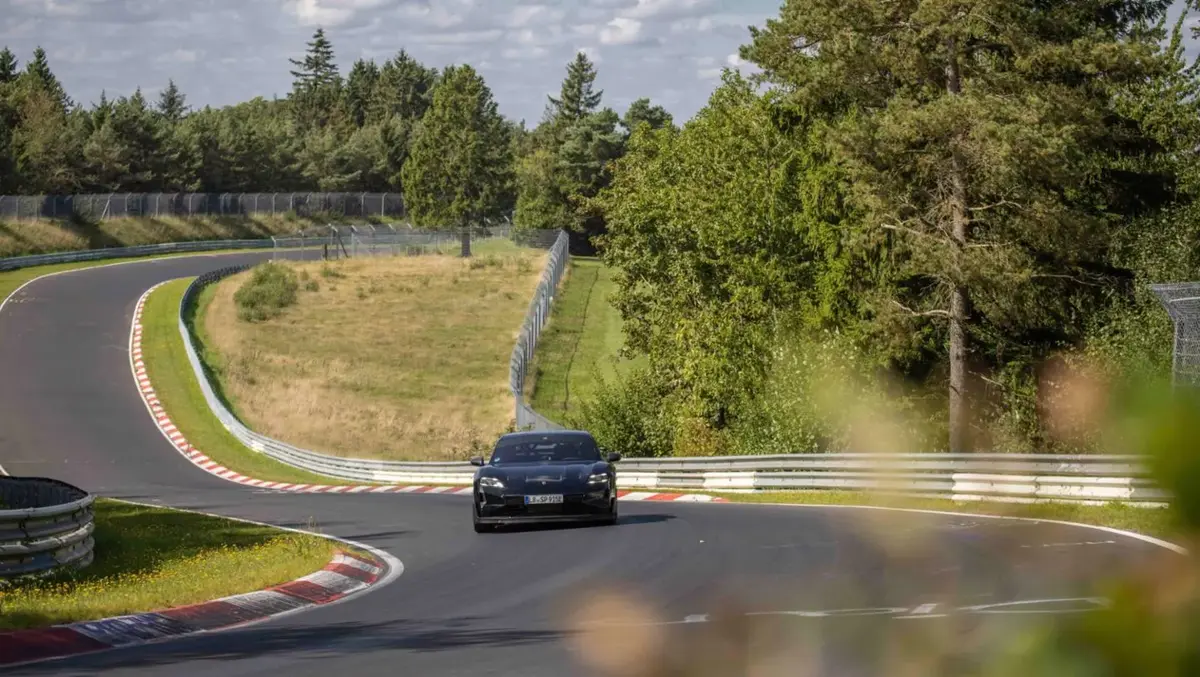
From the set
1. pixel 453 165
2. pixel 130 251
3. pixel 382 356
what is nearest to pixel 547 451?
pixel 382 356

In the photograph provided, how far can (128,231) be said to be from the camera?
111 m

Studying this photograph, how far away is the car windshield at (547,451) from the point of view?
23062mm

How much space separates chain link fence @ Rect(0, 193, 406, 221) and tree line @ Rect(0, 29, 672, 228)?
5195 millimetres

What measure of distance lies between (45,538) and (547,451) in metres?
8.29

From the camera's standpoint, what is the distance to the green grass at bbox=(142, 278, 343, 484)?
4925 cm

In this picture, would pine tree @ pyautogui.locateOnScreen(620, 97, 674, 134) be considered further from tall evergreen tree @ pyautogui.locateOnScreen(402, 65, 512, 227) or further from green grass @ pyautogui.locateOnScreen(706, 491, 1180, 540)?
green grass @ pyautogui.locateOnScreen(706, 491, 1180, 540)

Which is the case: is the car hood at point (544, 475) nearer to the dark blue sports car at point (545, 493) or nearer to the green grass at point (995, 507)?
the dark blue sports car at point (545, 493)

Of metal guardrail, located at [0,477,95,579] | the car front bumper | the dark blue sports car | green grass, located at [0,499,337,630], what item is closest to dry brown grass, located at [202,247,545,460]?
green grass, located at [0,499,337,630]

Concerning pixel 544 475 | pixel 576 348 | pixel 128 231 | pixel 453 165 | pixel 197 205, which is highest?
pixel 453 165

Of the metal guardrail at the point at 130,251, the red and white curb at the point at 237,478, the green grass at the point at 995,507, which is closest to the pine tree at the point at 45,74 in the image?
the metal guardrail at the point at 130,251

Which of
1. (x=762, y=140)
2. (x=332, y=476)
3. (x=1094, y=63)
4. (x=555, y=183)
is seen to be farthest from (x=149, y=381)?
(x=555, y=183)

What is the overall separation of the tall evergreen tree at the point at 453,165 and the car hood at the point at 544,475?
9792cm

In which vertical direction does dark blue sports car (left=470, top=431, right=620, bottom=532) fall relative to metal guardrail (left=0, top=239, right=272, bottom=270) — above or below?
below

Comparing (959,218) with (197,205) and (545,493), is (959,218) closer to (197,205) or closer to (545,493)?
(545,493)
